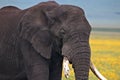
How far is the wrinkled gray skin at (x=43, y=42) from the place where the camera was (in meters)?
7.37

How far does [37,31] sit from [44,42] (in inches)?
7.3

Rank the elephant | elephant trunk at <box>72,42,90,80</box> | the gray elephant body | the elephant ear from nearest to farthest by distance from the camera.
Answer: elephant trunk at <box>72,42,90,80</box> < the elephant < the elephant ear < the gray elephant body

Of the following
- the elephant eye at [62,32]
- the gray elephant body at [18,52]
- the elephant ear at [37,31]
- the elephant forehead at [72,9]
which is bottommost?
the gray elephant body at [18,52]

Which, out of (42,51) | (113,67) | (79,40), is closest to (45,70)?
(42,51)

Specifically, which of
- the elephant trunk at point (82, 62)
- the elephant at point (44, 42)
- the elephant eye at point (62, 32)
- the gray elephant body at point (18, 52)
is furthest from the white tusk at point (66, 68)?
the gray elephant body at point (18, 52)

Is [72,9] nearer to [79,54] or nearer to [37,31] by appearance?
[37,31]

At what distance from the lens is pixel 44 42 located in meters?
7.87

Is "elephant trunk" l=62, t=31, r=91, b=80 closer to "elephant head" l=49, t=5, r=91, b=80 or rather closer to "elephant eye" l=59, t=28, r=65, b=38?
"elephant head" l=49, t=5, r=91, b=80

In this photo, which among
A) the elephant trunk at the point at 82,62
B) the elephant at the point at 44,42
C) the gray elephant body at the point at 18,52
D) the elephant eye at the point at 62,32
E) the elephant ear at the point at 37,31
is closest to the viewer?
the elephant trunk at the point at 82,62

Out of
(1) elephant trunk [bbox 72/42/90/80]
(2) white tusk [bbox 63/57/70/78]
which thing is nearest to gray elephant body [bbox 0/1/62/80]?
(2) white tusk [bbox 63/57/70/78]

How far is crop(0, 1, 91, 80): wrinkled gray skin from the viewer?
7.37 meters

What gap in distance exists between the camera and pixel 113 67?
15.2 m

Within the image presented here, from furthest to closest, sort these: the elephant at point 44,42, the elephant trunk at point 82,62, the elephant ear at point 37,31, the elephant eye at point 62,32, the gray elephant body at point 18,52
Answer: the gray elephant body at point 18,52 → the elephant ear at point 37,31 → the elephant eye at point 62,32 → the elephant at point 44,42 → the elephant trunk at point 82,62

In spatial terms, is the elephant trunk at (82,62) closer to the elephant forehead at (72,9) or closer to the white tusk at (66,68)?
the white tusk at (66,68)
